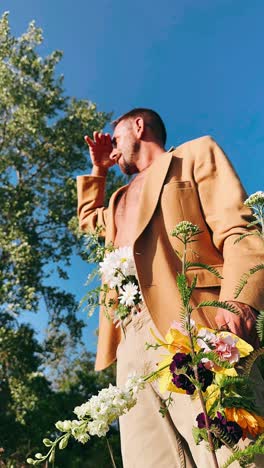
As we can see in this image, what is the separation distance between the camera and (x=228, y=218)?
2.15 metres

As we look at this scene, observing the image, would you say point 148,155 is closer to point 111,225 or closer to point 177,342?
point 111,225

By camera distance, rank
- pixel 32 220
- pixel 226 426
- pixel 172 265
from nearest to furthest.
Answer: pixel 226 426, pixel 172 265, pixel 32 220

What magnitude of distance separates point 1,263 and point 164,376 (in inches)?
448

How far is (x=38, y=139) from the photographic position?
13.5 m

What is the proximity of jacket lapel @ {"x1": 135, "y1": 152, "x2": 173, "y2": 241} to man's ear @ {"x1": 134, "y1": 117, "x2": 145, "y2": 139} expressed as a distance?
45cm

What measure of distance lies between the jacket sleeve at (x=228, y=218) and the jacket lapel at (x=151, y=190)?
174mm

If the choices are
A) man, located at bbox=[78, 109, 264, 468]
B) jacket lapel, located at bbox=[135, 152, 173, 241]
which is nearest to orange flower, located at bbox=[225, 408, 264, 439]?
man, located at bbox=[78, 109, 264, 468]

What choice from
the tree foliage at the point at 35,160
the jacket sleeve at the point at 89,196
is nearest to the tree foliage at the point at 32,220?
the tree foliage at the point at 35,160

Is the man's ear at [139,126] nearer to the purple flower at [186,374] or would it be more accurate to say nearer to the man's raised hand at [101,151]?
the man's raised hand at [101,151]

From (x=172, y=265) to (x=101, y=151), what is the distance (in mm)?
1327

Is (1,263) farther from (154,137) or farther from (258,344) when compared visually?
(258,344)

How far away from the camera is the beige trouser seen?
197cm

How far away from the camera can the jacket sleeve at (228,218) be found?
1903 millimetres

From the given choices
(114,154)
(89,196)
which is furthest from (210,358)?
(89,196)
